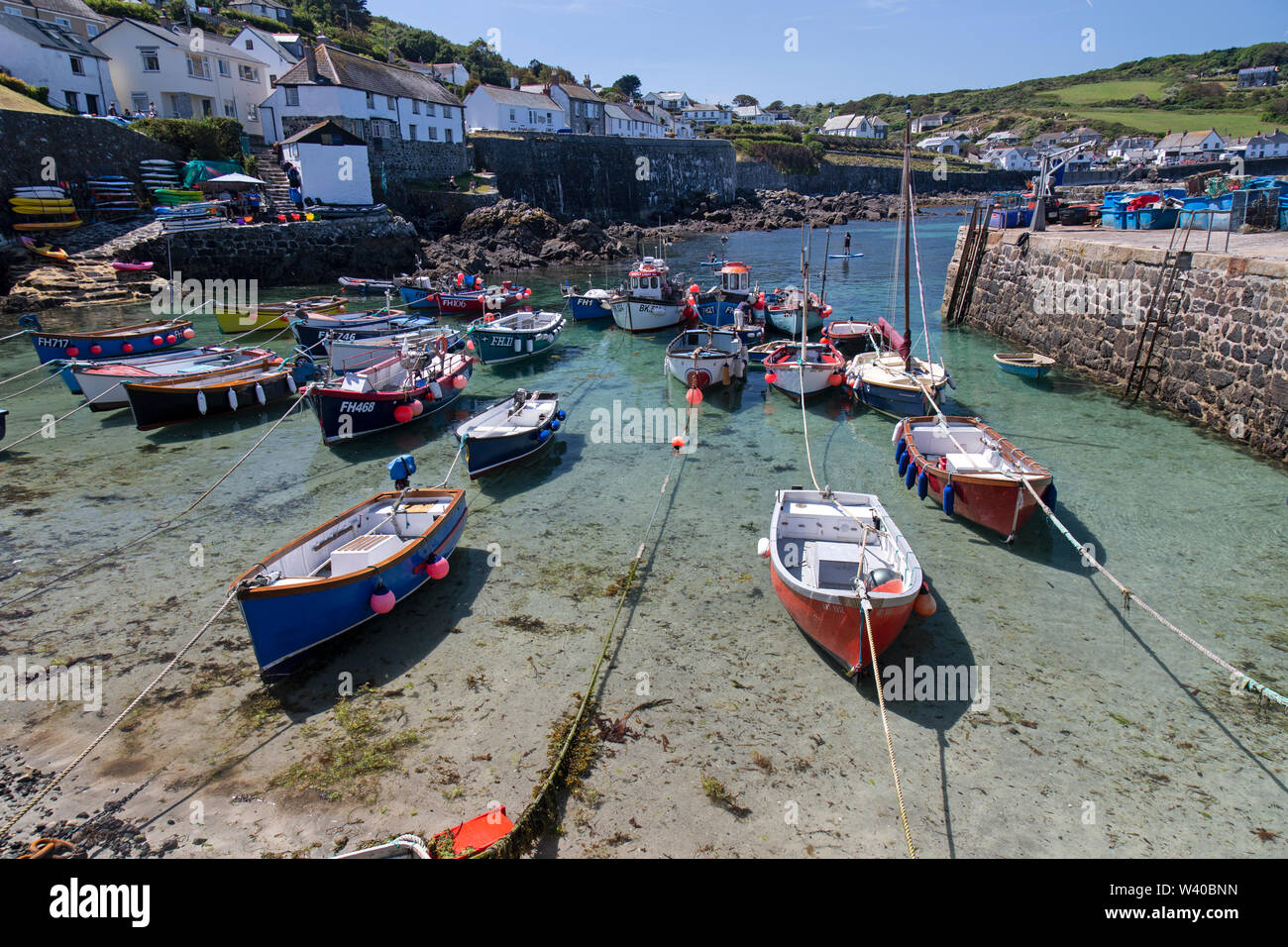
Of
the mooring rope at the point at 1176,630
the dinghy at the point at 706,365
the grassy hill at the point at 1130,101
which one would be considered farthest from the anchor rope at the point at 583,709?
the grassy hill at the point at 1130,101

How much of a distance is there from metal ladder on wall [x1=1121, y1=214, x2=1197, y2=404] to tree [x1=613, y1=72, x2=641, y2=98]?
121 meters

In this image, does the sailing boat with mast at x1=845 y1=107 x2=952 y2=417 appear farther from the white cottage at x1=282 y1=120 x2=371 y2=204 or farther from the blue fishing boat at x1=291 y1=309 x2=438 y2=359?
the white cottage at x1=282 y1=120 x2=371 y2=204

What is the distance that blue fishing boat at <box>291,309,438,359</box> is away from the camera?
23719 mm

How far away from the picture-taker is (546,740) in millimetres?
7684

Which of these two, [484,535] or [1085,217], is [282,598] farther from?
[1085,217]

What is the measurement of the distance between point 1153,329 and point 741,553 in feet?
47.2

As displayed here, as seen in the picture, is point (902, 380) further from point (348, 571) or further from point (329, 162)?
point (329, 162)

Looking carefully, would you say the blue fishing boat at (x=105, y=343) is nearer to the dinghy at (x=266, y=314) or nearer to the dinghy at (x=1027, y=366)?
the dinghy at (x=266, y=314)

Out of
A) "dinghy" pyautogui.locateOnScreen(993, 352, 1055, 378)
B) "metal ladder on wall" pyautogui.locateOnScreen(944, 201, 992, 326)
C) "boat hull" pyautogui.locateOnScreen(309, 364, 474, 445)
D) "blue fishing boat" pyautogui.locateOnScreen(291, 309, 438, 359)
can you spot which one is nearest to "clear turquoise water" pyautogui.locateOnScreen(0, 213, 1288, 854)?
"boat hull" pyautogui.locateOnScreen(309, 364, 474, 445)

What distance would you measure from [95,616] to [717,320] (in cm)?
2138

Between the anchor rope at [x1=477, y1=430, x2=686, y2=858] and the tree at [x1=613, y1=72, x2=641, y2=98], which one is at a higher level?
the tree at [x1=613, y1=72, x2=641, y2=98]
